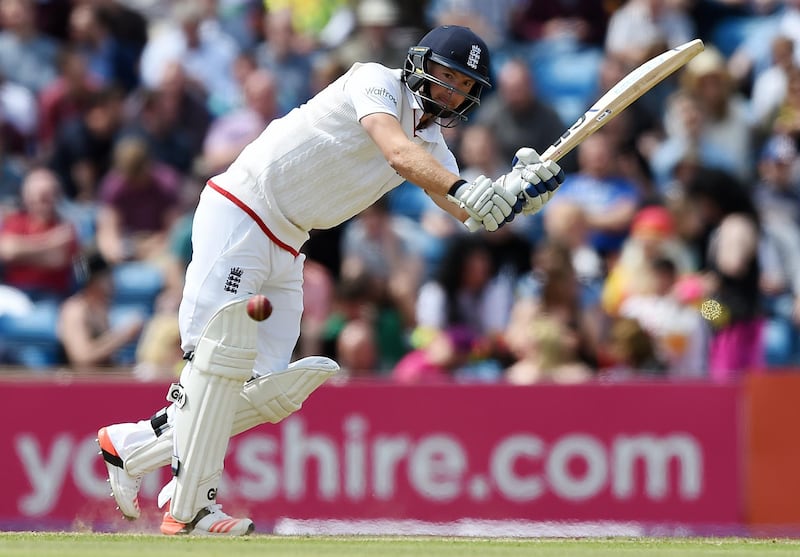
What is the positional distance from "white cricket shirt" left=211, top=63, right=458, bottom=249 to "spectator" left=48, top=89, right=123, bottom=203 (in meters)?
5.35

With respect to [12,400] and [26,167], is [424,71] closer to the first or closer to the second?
[12,400]

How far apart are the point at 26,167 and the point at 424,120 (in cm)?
583

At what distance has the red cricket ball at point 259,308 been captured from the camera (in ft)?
19.3

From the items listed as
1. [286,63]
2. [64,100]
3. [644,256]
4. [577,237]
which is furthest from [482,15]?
[64,100]

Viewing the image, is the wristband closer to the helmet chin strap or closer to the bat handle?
the bat handle

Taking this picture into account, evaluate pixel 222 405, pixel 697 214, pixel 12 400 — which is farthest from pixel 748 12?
pixel 222 405

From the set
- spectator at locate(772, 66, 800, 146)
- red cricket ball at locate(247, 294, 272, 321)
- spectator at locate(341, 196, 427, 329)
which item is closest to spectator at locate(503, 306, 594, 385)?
spectator at locate(341, 196, 427, 329)

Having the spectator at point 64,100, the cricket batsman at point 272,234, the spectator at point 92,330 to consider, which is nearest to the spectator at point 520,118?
the spectator at point 92,330

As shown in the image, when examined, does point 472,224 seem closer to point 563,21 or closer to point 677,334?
point 677,334

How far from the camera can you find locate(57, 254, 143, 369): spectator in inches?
402

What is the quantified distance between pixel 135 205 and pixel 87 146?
73 centimetres

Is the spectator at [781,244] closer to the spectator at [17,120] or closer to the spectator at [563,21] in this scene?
the spectator at [563,21]

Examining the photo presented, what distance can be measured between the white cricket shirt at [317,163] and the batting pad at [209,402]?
17.0 inches

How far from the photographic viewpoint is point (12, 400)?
29.4 feet
